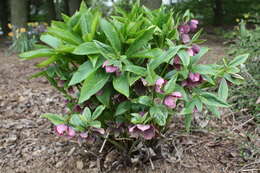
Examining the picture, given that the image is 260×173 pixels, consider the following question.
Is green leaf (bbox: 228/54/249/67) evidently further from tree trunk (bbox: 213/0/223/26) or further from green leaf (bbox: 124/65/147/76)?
tree trunk (bbox: 213/0/223/26)

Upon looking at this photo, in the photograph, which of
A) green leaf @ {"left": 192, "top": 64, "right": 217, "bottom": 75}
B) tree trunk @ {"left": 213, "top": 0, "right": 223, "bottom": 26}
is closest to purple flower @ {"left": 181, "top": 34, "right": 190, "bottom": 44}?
green leaf @ {"left": 192, "top": 64, "right": 217, "bottom": 75}

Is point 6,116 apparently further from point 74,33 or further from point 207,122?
point 207,122

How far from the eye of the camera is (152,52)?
131 cm

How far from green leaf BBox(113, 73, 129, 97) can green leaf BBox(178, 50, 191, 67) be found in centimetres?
28

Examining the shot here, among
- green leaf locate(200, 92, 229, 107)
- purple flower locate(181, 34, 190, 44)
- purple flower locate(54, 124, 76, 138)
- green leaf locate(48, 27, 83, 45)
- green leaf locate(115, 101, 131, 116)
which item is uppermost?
green leaf locate(48, 27, 83, 45)

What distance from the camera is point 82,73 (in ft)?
4.25

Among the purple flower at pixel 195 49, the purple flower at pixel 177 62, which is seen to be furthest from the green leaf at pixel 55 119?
the purple flower at pixel 195 49

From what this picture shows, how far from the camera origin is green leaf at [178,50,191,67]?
1.30m

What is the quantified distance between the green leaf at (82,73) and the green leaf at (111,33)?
0.15 metres

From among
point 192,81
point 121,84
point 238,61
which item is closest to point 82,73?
point 121,84

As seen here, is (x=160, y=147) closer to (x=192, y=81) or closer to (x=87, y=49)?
(x=192, y=81)

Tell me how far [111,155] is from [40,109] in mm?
1129

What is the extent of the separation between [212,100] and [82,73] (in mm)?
661

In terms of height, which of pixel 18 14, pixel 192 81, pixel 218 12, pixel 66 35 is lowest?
pixel 218 12
